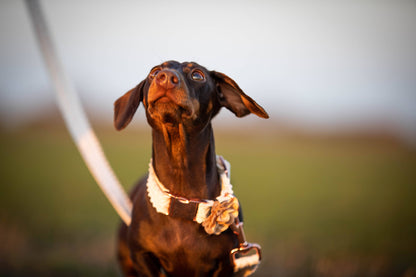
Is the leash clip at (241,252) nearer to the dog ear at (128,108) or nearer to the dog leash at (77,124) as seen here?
the dog leash at (77,124)

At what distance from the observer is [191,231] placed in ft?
8.45

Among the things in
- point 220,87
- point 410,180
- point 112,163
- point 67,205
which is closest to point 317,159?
point 410,180

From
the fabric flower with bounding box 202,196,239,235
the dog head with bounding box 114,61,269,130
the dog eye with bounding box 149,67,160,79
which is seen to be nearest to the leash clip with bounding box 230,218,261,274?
the fabric flower with bounding box 202,196,239,235

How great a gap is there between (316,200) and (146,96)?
805 cm

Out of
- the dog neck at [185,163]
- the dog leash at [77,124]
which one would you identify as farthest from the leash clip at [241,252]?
the dog leash at [77,124]

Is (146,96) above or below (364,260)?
above

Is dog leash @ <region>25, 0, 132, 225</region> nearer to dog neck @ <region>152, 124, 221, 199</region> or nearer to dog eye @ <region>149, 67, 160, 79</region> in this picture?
dog neck @ <region>152, 124, 221, 199</region>

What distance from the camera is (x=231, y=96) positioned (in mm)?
2824

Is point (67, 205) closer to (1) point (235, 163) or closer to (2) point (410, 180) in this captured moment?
(1) point (235, 163)

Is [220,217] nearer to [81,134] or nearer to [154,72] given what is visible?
[154,72]

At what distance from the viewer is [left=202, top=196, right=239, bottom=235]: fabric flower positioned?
8.09 ft

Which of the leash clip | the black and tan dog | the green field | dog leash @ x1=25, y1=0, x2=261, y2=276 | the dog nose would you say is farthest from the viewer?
the green field

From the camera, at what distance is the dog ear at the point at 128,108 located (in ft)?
8.77

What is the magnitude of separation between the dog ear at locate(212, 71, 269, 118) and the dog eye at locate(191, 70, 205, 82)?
139mm
